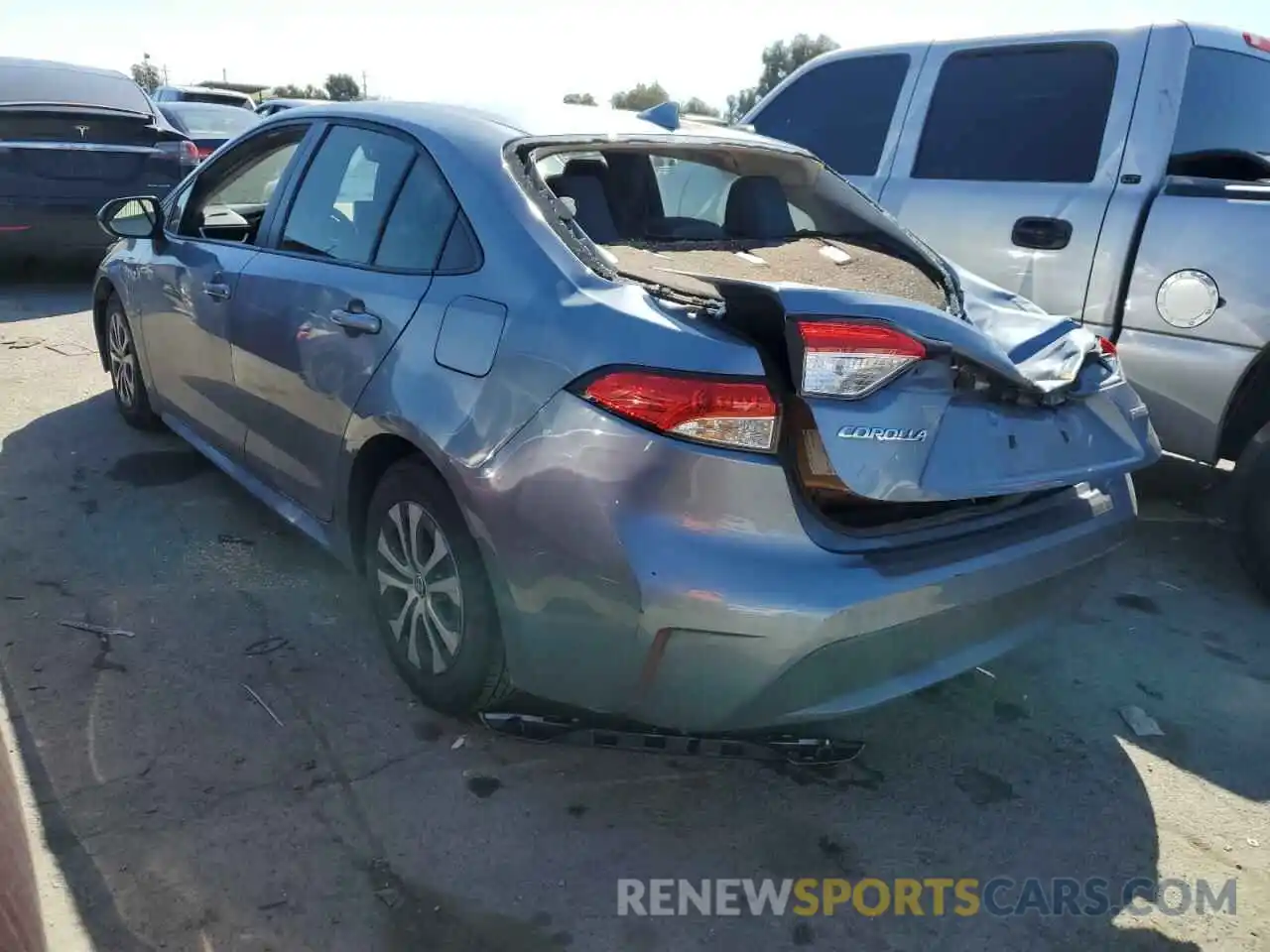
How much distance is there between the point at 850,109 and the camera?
5.15m

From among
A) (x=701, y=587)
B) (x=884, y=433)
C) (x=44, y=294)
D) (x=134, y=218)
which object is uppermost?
(x=134, y=218)

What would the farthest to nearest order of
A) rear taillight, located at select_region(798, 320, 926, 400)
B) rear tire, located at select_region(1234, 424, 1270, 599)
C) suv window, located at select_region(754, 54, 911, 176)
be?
1. suv window, located at select_region(754, 54, 911, 176)
2. rear tire, located at select_region(1234, 424, 1270, 599)
3. rear taillight, located at select_region(798, 320, 926, 400)

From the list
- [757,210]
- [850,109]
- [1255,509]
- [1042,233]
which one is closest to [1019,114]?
[1042,233]

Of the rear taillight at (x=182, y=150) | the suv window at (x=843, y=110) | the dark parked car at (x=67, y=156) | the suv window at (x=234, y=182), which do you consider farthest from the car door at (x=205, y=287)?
the rear taillight at (x=182, y=150)

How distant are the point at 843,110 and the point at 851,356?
347 centimetres

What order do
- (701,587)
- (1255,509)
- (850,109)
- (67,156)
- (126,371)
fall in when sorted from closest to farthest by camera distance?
(701,587)
(1255,509)
(126,371)
(850,109)
(67,156)

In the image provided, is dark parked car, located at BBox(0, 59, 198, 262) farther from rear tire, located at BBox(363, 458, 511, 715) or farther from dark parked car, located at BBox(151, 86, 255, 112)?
dark parked car, located at BBox(151, 86, 255, 112)

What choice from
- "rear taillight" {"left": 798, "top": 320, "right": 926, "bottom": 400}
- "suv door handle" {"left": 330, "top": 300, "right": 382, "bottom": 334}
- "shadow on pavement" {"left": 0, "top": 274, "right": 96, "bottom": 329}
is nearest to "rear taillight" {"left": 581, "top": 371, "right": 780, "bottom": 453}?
"rear taillight" {"left": 798, "top": 320, "right": 926, "bottom": 400}

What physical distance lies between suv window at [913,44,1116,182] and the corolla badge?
2.50 meters

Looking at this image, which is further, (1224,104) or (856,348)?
(1224,104)

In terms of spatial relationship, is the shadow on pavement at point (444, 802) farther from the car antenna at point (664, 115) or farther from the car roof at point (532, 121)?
the car antenna at point (664, 115)

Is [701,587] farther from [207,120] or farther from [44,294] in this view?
[207,120]

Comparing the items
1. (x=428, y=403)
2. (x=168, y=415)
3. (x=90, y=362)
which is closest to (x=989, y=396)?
(x=428, y=403)

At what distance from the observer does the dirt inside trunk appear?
2801 millimetres
